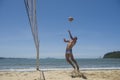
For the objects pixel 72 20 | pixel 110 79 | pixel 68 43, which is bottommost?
pixel 110 79

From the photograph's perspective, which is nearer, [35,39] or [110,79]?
[110,79]

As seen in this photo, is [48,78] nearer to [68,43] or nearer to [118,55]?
[68,43]

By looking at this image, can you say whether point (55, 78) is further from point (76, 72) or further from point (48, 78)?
point (76, 72)

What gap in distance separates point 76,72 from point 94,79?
66 cm

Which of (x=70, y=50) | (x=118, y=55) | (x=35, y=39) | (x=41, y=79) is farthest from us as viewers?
(x=118, y=55)

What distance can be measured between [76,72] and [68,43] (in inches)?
37.8

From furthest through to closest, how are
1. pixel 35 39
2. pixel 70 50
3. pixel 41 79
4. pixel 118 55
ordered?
1. pixel 118 55
2. pixel 35 39
3. pixel 70 50
4. pixel 41 79

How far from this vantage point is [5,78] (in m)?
6.55

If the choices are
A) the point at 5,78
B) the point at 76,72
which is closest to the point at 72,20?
the point at 76,72

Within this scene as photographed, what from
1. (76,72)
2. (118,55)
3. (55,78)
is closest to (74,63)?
(76,72)

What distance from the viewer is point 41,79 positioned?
6.19m

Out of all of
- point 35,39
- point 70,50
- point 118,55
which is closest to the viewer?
point 70,50

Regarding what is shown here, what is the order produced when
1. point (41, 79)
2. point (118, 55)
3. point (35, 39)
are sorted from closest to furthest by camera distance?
point (41, 79) → point (35, 39) → point (118, 55)

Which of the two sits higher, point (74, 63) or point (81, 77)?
point (74, 63)
